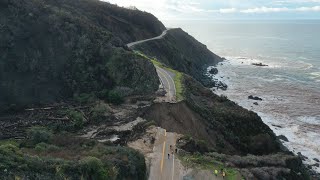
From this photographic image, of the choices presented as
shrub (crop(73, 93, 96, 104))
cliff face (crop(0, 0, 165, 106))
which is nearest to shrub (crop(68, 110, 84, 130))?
shrub (crop(73, 93, 96, 104))

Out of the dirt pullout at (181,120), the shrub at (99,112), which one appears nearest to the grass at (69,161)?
the shrub at (99,112)

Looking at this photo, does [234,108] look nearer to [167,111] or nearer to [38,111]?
[167,111]

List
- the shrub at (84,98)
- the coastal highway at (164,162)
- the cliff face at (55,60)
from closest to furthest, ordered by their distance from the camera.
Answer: the coastal highway at (164,162) → the shrub at (84,98) → the cliff face at (55,60)

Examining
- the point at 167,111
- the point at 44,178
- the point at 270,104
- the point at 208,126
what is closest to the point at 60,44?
the point at 167,111

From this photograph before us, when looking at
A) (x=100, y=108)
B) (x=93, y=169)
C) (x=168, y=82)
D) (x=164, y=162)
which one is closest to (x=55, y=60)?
(x=100, y=108)

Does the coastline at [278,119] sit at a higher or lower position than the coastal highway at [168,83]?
lower

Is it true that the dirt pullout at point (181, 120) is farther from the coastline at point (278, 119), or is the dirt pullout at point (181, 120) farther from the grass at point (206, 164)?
the coastline at point (278, 119)

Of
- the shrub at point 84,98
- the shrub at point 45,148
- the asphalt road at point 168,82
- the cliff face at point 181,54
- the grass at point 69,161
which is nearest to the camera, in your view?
the grass at point 69,161

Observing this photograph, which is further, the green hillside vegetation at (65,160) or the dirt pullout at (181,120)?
the dirt pullout at (181,120)
